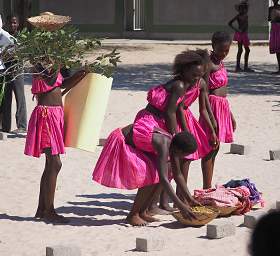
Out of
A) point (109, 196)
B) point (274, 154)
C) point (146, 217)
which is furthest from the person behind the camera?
point (274, 154)

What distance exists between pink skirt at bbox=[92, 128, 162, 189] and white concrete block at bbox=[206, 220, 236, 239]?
23.3 inches

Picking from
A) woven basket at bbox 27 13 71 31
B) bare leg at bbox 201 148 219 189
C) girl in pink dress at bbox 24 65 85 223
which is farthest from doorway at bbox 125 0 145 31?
girl in pink dress at bbox 24 65 85 223

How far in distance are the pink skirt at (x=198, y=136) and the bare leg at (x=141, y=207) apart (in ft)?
2.25

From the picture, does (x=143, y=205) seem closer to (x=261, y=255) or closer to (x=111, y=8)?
(x=261, y=255)

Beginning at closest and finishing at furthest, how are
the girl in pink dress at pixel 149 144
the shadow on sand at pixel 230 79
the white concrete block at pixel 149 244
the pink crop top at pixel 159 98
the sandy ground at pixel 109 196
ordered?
the white concrete block at pixel 149 244 → the sandy ground at pixel 109 196 → the girl in pink dress at pixel 149 144 → the pink crop top at pixel 159 98 → the shadow on sand at pixel 230 79

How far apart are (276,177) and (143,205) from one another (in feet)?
8.09

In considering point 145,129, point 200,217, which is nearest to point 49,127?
point 145,129

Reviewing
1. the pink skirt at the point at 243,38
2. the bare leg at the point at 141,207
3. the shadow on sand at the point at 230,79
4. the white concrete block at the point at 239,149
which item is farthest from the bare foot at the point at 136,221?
the pink skirt at the point at 243,38

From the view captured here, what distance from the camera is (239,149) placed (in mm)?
10609

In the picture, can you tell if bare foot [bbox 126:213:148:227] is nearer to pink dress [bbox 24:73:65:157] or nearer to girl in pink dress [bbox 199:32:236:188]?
pink dress [bbox 24:73:65:157]

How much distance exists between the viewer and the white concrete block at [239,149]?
10.5 metres

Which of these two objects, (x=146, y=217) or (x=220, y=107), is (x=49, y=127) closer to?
(x=146, y=217)

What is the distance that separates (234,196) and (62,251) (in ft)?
7.24

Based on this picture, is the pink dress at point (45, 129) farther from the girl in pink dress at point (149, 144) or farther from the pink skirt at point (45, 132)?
the girl in pink dress at point (149, 144)
